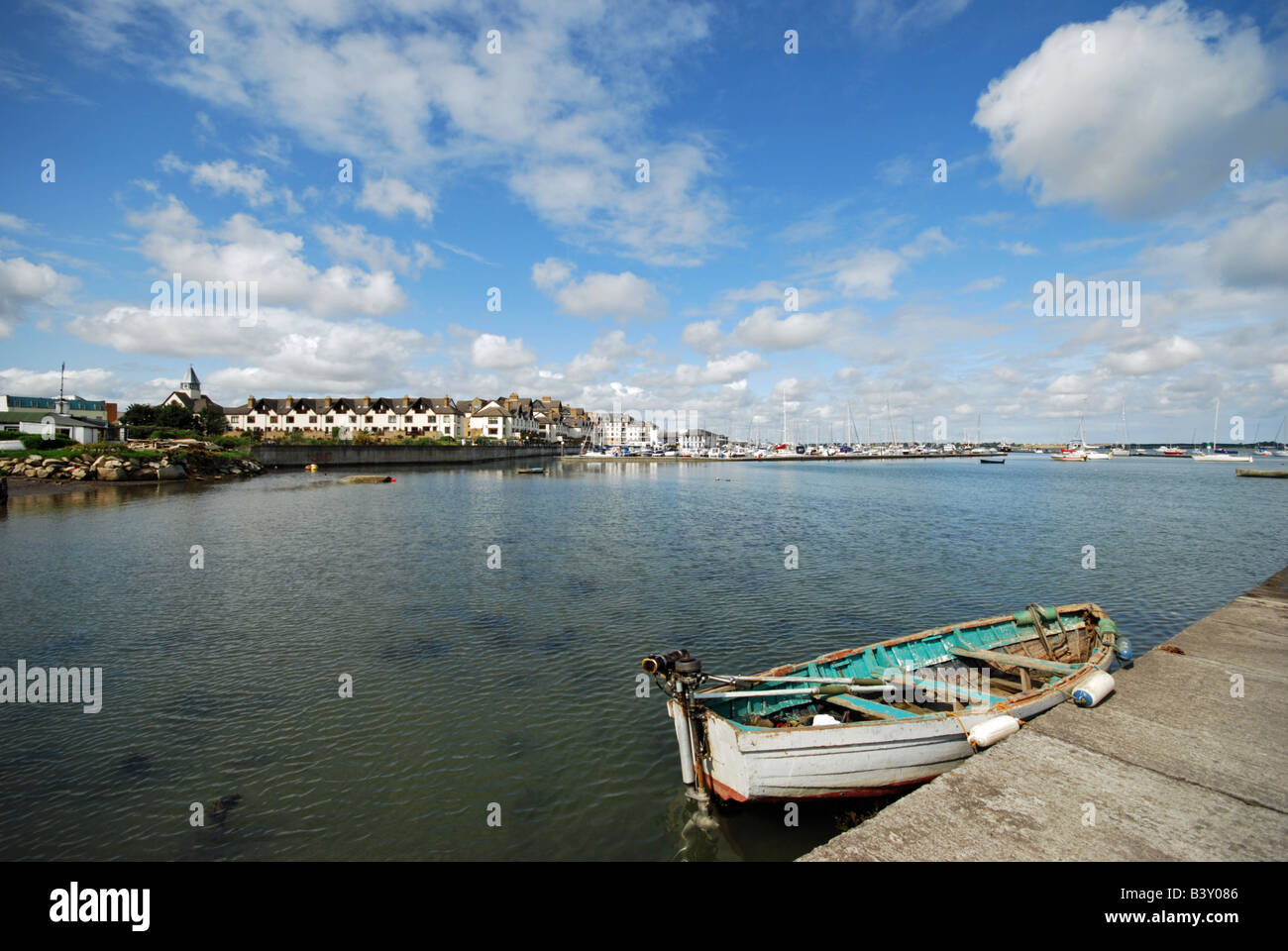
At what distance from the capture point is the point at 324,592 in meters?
21.6

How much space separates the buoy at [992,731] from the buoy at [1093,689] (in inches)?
50.1

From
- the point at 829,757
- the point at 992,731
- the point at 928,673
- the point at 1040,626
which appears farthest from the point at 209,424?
the point at 992,731

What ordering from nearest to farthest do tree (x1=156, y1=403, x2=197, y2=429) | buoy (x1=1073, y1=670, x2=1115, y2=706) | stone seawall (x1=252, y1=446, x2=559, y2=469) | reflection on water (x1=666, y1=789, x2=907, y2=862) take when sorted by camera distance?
reflection on water (x1=666, y1=789, x2=907, y2=862) → buoy (x1=1073, y1=670, x2=1115, y2=706) → stone seawall (x1=252, y1=446, x2=559, y2=469) → tree (x1=156, y1=403, x2=197, y2=429)

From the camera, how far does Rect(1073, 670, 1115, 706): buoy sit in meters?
9.11

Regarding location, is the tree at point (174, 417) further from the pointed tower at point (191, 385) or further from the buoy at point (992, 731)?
the buoy at point (992, 731)

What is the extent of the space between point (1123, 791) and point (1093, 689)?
2.91m

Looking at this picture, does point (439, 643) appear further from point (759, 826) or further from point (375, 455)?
point (375, 455)

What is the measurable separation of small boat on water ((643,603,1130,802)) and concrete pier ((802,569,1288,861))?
826mm

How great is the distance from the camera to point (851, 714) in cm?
1026

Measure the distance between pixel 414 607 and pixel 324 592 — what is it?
14.2ft

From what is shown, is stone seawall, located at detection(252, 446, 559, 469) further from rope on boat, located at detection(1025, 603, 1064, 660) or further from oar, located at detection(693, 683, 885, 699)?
rope on boat, located at detection(1025, 603, 1064, 660)

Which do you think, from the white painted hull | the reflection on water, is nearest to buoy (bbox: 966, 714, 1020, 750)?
the white painted hull

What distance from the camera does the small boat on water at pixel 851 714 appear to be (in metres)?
8.37
